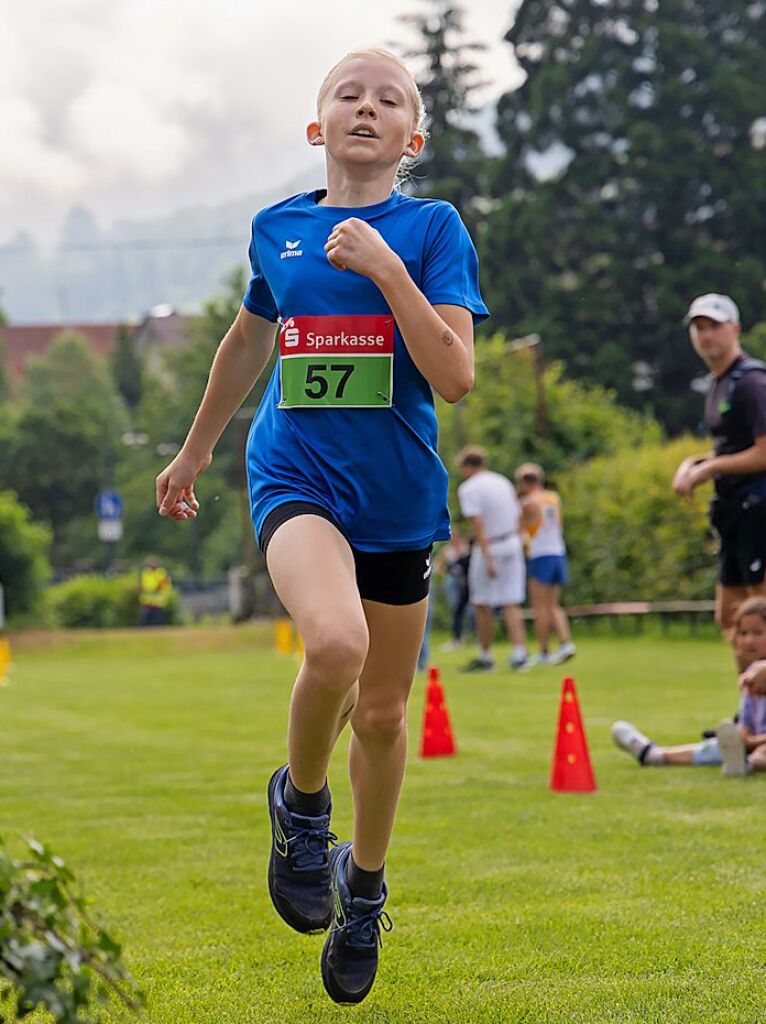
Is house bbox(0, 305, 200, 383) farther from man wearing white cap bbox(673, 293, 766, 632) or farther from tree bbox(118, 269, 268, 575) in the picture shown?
man wearing white cap bbox(673, 293, 766, 632)

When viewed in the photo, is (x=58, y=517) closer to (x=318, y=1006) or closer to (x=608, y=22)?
(x=608, y=22)

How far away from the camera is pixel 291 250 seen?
4.19 meters

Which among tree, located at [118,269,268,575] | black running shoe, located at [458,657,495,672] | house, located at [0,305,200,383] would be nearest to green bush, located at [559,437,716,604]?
black running shoe, located at [458,657,495,672]

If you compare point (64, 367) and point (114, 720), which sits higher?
point (64, 367)

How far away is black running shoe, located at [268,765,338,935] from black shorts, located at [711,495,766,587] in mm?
4833

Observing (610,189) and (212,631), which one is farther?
(610,189)

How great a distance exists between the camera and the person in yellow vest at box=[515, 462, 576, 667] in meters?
18.0

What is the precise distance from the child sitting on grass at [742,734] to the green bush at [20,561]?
27.7m

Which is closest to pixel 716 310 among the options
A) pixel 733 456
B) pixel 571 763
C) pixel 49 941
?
pixel 733 456

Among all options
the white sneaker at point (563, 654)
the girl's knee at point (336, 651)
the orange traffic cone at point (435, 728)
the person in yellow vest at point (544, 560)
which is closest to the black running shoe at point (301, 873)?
the girl's knee at point (336, 651)

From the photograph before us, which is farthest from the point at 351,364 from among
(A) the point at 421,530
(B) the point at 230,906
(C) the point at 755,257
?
(C) the point at 755,257

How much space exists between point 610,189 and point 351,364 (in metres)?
48.7

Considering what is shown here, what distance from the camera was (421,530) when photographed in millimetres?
4172

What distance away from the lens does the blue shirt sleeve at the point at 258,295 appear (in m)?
4.42
